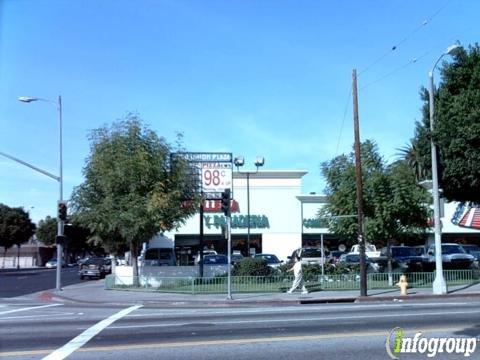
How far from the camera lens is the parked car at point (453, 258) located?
31.1m

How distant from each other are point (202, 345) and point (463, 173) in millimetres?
15634

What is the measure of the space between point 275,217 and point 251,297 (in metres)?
32.2

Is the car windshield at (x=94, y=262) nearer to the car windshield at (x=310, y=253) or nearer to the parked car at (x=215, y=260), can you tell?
the parked car at (x=215, y=260)

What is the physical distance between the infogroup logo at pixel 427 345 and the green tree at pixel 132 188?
16.8m

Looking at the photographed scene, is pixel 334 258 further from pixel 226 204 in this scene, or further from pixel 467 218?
pixel 467 218

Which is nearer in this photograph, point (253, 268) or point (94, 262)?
point (253, 268)

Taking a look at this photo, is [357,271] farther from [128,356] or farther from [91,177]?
[128,356]

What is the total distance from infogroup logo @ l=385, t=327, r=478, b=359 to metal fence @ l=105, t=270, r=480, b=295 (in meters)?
14.7

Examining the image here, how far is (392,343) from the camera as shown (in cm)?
1029

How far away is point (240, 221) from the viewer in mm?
54531

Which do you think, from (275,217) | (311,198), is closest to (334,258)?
(275,217)

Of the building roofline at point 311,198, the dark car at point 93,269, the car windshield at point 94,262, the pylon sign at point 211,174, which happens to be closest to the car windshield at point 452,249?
the pylon sign at point 211,174

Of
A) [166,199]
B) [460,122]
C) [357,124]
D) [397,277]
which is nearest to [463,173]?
[460,122]

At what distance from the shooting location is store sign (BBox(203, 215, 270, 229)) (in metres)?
54.6
